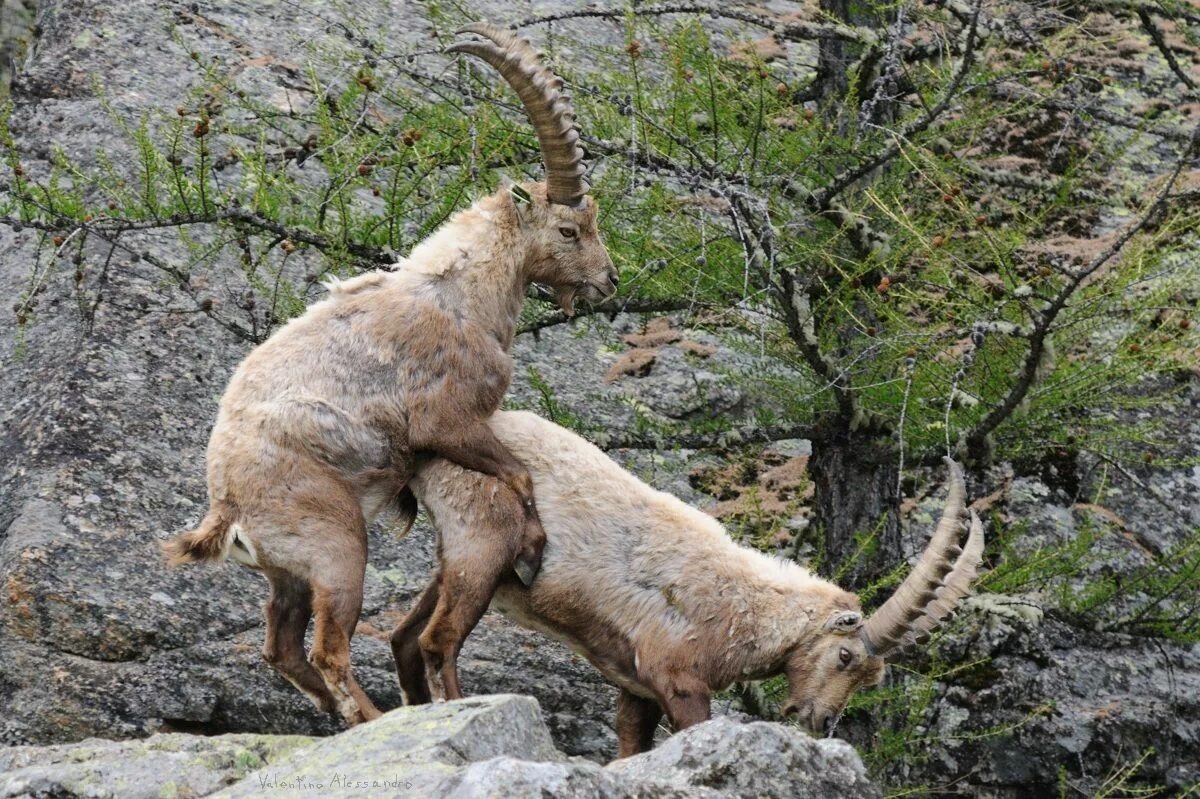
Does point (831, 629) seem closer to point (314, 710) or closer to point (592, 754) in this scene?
point (592, 754)

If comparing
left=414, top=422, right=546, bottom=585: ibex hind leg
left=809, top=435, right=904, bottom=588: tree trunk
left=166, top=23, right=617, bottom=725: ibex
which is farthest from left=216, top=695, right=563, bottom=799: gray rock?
left=809, top=435, right=904, bottom=588: tree trunk

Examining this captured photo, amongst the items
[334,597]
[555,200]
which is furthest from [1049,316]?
[334,597]

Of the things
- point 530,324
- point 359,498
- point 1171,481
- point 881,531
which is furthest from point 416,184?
point 1171,481

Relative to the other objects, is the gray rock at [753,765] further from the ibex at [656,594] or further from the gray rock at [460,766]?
the ibex at [656,594]

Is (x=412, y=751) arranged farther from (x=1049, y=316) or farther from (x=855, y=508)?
(x=855, y=508)

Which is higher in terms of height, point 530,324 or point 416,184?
point 416,184

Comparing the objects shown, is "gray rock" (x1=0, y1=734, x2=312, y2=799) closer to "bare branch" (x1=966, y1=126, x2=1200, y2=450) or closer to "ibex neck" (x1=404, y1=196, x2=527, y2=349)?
"ibex neck" (x1=404, y1=196, x2=527, y2=349)

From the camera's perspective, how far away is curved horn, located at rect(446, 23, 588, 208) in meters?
6.88

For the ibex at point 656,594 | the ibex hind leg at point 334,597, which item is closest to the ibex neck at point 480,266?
the ibex at point 656,594

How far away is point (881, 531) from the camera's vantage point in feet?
28.7

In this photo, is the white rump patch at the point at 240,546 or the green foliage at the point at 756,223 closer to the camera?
the white rump patch at the point at 240,546

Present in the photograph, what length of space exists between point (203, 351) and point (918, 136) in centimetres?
465

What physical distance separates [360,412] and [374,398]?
0.30 feet

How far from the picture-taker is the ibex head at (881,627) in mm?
6820
